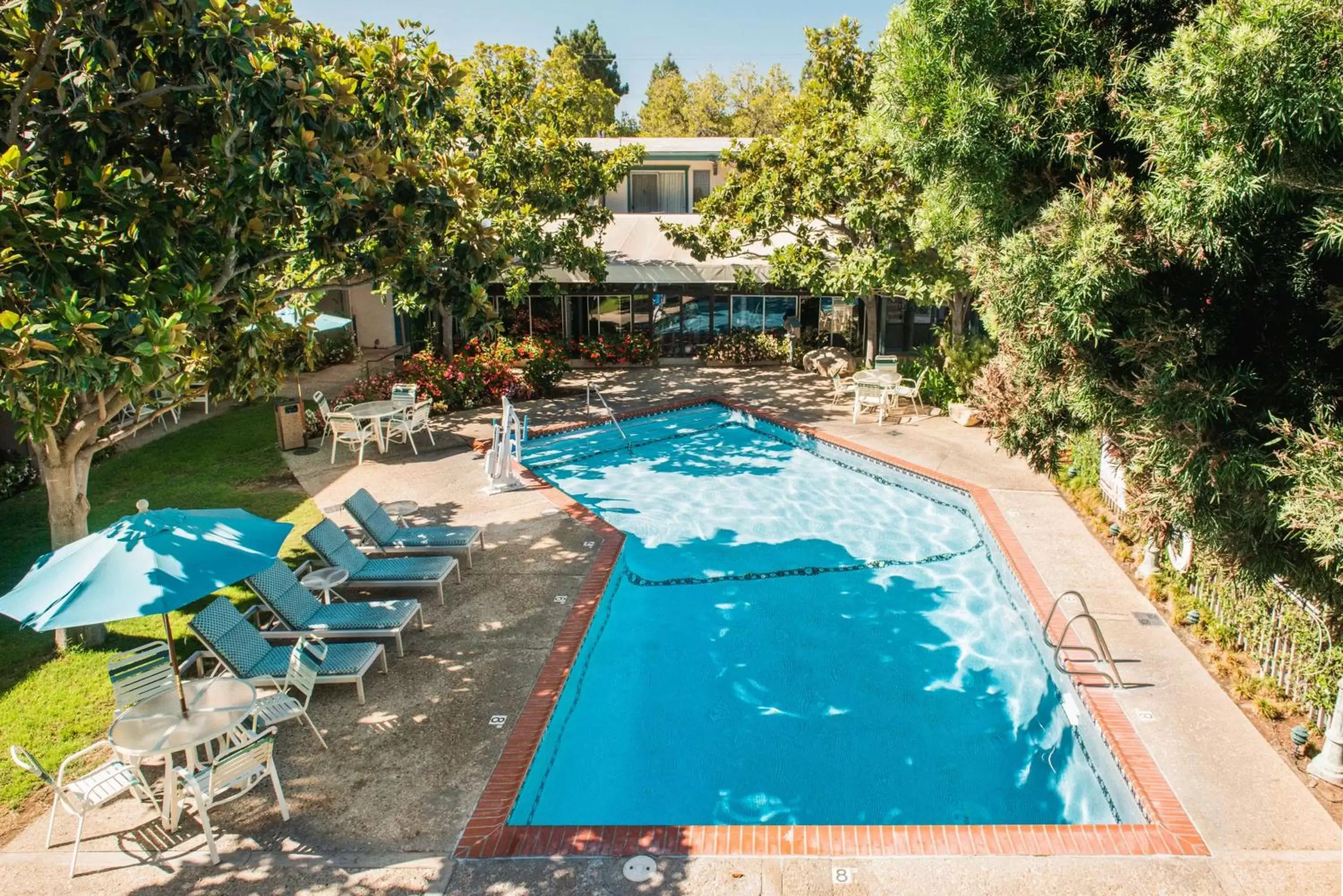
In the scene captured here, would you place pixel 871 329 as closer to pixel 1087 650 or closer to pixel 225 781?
pixel 1087 650

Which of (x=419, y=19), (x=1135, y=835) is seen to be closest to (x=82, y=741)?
(x=1135, y=835)

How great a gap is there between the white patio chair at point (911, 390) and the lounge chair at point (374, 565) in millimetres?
12734

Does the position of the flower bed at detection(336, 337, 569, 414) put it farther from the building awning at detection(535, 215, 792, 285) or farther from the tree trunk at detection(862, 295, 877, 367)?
the tree trunk at detection(862, 295, 877, 367)

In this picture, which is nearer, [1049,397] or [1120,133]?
[1120,133]

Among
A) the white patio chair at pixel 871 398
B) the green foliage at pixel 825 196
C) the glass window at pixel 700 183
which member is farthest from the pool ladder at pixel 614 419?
the glass window at pixel 700 183

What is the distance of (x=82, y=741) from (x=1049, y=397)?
399 inches

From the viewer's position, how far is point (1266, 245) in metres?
6.11

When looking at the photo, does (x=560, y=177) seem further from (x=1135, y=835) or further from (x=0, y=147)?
(x=1135, y=835)

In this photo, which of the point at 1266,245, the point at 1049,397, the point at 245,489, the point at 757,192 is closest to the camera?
the point at 1266,245

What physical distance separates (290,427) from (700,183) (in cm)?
1786

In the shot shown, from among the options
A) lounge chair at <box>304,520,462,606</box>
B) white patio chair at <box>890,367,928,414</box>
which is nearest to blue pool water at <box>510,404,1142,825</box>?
lounge chair at <box>304,520,462,606</box>

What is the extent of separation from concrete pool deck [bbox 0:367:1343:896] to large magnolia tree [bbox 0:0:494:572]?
391cm

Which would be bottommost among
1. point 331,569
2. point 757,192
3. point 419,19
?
point 331,569

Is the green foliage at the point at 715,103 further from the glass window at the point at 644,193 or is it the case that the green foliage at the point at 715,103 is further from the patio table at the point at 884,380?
the patio table at the point at 884,380
